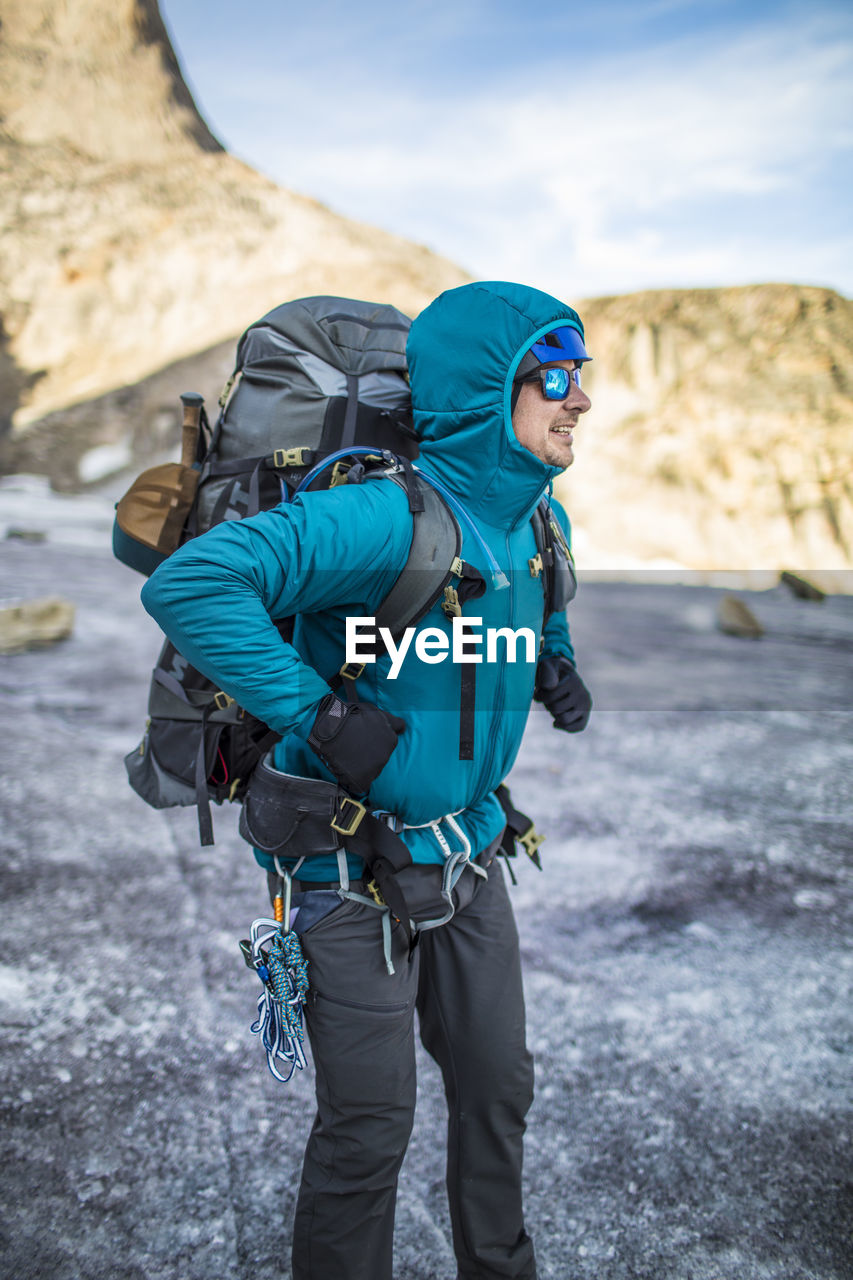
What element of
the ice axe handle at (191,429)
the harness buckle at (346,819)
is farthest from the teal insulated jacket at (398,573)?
the ice axe handle at (191,429)

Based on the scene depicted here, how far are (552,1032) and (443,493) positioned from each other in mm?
2031

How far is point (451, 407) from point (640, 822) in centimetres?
340

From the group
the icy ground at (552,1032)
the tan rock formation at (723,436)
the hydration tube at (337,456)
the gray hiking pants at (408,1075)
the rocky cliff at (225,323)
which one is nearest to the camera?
the gray hiking pants at (408,1075)

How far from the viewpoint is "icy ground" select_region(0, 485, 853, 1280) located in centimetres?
218

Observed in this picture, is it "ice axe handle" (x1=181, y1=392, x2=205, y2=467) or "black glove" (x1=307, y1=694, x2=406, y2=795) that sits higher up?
"ice axe handle" (x1=181, y1=392, x2=205, y2=467)

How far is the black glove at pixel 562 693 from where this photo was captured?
2.38 meters

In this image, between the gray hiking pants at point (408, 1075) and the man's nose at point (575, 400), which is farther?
the man's nose at point (575, 400)

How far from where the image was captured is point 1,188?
102 feet

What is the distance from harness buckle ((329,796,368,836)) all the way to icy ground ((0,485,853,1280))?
1187 millimetres

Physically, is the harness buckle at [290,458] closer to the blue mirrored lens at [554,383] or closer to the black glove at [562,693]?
the blue mirrored lens at [554,383]

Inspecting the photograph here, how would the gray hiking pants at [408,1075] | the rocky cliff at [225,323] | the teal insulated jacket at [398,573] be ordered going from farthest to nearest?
the rocky cliff at [225,323]
the gray hiking pants at [408,1075]
the teal insulated jacket at [398,573]

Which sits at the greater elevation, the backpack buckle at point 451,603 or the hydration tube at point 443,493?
the hydration tube at point 443,493

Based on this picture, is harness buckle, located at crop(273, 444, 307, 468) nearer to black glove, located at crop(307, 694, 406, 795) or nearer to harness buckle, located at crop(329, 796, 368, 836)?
black glove, located at crop(307, 694, 406, 795)

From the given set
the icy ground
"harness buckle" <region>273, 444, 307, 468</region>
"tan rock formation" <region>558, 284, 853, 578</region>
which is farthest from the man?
"tan rock formation" <region>558, 284, 853, 578</region>
